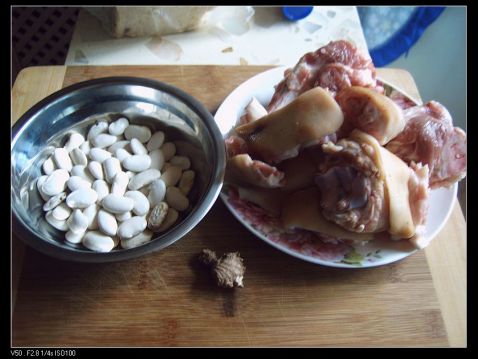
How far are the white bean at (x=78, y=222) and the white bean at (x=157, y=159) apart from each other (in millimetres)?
187

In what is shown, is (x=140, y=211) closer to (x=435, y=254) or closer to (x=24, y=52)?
(x=435, y=254)

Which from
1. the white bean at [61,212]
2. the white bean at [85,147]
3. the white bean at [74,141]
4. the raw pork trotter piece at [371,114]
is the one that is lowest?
the white bean at [61,212]

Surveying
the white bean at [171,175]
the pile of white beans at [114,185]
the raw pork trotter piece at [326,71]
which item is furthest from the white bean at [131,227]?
the raw pork trotter piece at [326,71]

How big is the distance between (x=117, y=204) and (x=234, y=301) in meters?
0.30

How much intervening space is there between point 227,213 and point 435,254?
461mm

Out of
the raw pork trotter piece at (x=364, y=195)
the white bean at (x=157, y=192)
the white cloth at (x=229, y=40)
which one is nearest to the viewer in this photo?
the raw pork trotter piece at (x=364, y=195)

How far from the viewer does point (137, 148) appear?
95 centimetres

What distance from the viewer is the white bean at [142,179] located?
2.94 ft

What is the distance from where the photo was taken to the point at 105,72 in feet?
3.84

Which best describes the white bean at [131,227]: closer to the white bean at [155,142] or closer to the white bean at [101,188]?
the white bean at [101,188]

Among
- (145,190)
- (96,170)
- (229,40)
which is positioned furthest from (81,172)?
(229,40)

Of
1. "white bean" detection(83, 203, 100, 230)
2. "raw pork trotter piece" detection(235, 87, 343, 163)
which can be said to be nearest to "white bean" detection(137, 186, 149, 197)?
"white bean" detection(83, 203, 100, 230)

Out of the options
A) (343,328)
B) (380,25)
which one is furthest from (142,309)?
(380,25)

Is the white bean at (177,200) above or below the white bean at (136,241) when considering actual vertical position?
above
